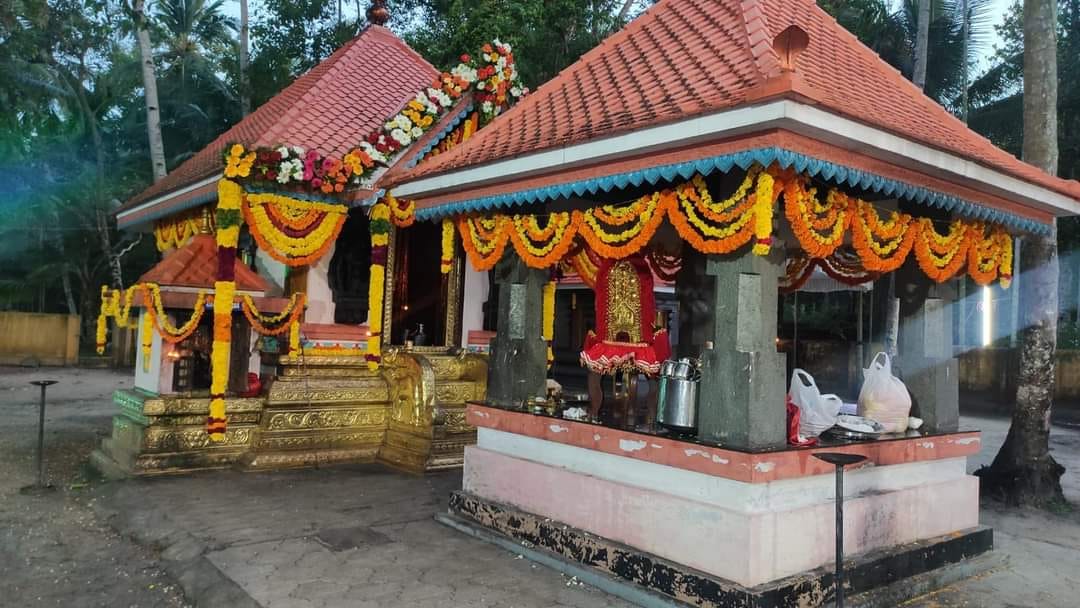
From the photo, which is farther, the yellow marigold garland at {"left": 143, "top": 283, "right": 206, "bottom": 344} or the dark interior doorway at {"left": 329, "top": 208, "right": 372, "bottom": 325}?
the dark interior doorway at {"left": 329, "top": 208, "right": 372, "bottom": 325}

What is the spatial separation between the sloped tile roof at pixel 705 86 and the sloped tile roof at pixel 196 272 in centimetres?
324

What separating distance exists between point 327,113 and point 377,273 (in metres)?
2.61

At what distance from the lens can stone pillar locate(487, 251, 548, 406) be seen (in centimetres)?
673

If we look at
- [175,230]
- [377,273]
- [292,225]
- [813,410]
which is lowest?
[813,410]

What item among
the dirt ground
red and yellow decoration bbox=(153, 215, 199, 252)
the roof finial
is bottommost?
the dirt ground

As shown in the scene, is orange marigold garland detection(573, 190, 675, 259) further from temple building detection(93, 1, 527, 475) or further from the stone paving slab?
temple building detection(93, 1, 527, 475)

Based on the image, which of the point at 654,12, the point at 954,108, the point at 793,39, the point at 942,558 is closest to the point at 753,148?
the point at 793,39

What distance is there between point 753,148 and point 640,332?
2.89 meters

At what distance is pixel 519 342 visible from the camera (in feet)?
22.2

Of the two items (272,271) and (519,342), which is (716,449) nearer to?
(519,342)

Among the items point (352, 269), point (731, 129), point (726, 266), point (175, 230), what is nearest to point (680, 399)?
point (726, 266)

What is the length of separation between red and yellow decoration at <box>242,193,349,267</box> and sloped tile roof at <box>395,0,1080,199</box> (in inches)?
103

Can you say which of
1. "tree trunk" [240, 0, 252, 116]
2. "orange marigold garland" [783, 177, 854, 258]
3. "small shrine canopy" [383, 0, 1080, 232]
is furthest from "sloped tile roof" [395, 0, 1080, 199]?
"tree trunk" [240, 0, 252, 116]

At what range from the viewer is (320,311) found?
989 centimetres
